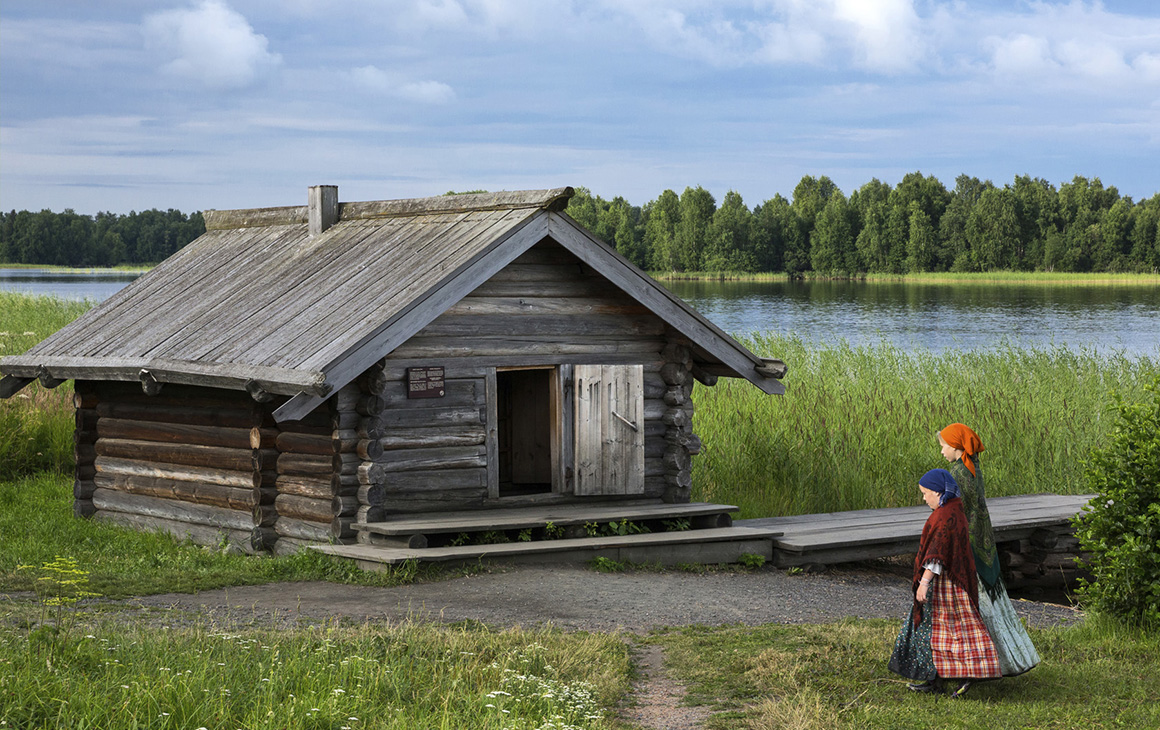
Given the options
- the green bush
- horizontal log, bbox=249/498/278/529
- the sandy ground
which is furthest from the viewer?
horizontal log, bbox=249/498/278/529

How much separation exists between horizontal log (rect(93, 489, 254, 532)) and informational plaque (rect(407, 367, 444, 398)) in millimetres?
2401

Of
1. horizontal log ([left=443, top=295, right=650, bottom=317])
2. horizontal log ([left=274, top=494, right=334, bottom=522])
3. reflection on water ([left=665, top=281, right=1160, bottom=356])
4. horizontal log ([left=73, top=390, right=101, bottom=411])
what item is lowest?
horizontal log ([left=274, top=494, right=334, bottom=522])

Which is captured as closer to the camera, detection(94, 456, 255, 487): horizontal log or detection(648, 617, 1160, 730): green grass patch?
detection(648, 617, 1160, 730): green grass patch

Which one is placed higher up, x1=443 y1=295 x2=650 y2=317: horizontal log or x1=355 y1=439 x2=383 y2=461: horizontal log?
x1=443 y1=295 x2=650 y2=317: horizontal log

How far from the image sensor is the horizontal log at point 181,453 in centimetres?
1296

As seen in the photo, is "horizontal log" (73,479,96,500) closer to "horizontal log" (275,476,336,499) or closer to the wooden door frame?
"horizontal log" (275,476,336,499)

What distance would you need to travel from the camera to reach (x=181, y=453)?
1369 cm

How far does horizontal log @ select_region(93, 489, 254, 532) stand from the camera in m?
13.1

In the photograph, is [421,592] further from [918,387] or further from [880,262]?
[880,262]

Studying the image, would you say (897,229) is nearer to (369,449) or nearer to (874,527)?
(874,527)

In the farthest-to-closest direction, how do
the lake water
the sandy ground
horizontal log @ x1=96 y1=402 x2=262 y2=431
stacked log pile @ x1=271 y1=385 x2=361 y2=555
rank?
the lake water, horizontal log @ x1=96 y1=402 x2=262 y2=431, stacked log pile @ x1=271 y1=385 x2=361 y2=555, the sandy ground

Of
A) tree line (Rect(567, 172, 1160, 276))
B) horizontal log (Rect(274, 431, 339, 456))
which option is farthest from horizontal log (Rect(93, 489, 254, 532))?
tree line (Rect(567, 172, 1160, 276))

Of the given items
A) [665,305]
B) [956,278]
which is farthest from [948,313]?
[665,305]

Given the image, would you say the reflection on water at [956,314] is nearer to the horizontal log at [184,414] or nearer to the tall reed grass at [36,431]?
the tall reed grass at [36,431]
